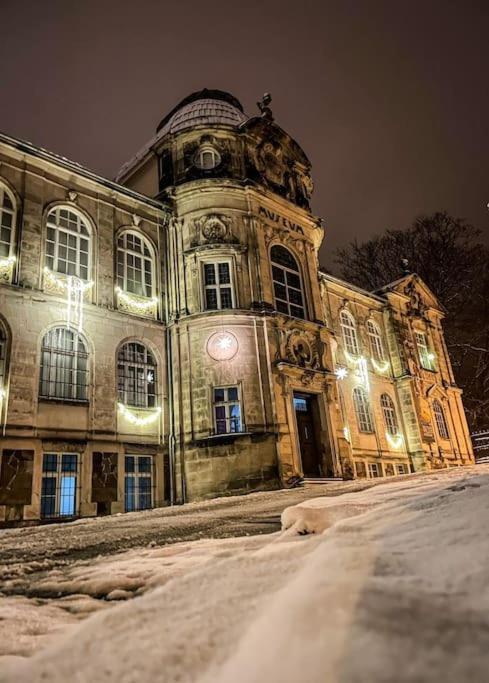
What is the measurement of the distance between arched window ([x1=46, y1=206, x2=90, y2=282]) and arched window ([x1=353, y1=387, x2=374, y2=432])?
46.4ft

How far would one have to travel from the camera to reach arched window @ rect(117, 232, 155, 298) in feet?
53.7

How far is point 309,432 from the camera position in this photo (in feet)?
57.9

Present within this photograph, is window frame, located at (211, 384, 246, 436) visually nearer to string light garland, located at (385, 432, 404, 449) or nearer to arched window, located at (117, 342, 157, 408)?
arched window, located at (117, 342, 157, 408)

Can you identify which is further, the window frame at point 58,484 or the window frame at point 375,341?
the window frame at point 375,341

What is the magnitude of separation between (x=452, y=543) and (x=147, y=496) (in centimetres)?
1347

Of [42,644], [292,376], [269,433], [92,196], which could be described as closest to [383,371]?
[292,376]

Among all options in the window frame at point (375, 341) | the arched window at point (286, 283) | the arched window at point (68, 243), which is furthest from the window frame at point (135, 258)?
the window frame at point (375, 341)

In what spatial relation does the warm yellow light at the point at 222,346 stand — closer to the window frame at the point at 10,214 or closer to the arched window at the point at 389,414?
the window frame at the point at 10,214

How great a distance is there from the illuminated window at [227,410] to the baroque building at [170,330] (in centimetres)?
5

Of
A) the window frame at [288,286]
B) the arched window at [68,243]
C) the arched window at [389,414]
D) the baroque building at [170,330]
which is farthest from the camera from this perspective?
the arched window at [389,414]

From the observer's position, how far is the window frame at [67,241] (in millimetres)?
14562

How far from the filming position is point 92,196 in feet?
53.2

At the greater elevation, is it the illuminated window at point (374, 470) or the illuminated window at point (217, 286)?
the illuminated window at point (217, 286)

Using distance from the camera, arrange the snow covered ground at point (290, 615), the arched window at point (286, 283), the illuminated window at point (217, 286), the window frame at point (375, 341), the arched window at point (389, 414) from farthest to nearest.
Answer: the window frame at point (375, 341) < the arched window at point (389, 414) < the arched window at point (286, 283) < the illuminated window at point (217, 286) < the snow covered ground at point (290, 615)
